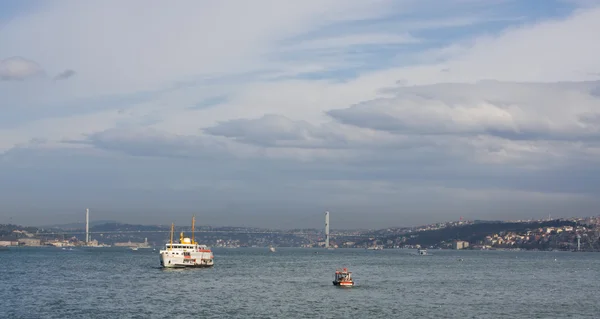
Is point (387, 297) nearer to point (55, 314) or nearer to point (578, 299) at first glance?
point (578, 299)

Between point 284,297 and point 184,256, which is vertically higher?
point 184,256

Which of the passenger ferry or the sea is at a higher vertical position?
the passenger ferry

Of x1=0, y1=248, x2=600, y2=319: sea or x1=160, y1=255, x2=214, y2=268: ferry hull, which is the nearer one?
x1=0, y1=248, x2=600, y2=319: sea

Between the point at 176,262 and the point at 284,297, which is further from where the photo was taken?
the point at 176,262

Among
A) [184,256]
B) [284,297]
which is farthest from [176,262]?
[284,297]

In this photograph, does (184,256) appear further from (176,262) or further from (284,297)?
(284,297)

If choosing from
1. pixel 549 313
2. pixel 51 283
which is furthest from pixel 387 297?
pixel 51 283

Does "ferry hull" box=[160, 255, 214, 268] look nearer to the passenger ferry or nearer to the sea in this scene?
the passenger ferry

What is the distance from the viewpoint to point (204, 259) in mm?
120812

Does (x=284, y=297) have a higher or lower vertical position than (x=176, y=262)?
lower

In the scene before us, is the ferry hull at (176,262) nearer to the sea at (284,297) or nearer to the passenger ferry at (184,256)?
the passenger ferry at (184,256)

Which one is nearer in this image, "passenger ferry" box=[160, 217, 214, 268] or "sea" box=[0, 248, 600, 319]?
"sea" box=[0, 248, 600, 319]

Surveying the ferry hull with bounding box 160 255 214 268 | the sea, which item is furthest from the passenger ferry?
the sea

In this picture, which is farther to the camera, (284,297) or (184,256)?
(184,256)
